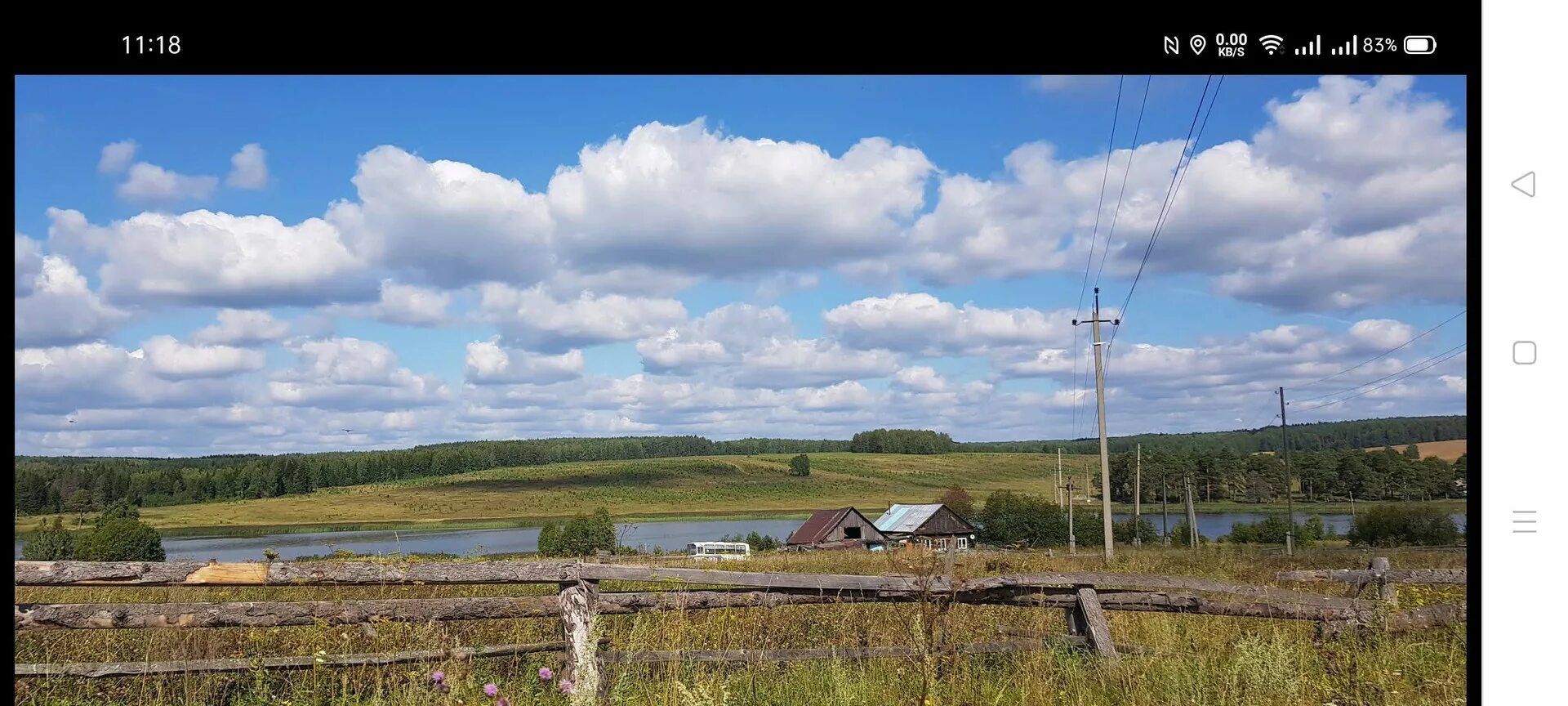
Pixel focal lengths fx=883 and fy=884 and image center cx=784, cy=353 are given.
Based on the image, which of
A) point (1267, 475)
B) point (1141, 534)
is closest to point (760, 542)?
point (1141, 534)

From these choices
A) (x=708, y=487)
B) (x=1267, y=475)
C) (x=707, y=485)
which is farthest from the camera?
(x=707, y=485)

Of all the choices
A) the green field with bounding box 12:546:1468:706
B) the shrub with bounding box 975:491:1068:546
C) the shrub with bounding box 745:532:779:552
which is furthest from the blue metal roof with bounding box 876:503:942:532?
the green field with bounding box 12:546:1468:706

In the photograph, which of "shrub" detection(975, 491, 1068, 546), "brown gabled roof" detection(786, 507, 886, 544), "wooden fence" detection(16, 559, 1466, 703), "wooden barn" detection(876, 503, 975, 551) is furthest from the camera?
"brown gabled roof" detection(786, 507, 886, 544)

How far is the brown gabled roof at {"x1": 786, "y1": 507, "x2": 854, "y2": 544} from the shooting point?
69125 mm

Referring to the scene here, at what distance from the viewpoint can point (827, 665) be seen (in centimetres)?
584

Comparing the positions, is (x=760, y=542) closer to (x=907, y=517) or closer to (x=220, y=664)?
(x=907, y=517)

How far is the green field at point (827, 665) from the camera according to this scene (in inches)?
189

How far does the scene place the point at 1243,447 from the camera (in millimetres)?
118812

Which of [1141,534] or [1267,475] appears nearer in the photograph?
[1141,534]

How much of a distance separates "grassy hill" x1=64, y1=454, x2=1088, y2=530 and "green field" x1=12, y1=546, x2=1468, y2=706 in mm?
74906
